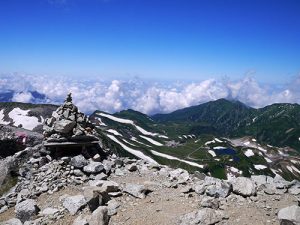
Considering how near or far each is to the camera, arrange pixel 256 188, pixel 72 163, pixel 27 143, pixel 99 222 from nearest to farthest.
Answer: pixel 99 222 → pixel 256 188 → pixel 72 163 → pixel 27 143

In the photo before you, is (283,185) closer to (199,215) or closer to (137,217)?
(199,215)

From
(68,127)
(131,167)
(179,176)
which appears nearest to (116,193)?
(179,176)

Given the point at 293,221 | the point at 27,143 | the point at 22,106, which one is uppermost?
the point at 293,221

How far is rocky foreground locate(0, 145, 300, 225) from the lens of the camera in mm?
18469

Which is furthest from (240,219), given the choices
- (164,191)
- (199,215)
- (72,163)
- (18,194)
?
(18,194)

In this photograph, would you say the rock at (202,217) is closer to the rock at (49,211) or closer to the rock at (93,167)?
the rock at (49,211)

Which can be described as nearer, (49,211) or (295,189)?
(49,211)

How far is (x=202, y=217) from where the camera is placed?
17531 millimetres

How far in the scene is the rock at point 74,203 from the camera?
19922 millimetres

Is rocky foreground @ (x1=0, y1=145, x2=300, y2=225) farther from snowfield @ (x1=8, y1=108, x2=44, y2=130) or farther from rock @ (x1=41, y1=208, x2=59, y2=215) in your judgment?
snowfield @ (x1=8, y1=108, x2=44, y2=130)

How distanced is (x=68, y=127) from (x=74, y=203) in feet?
29.0

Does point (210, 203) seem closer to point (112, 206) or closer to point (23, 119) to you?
point (112, 206)

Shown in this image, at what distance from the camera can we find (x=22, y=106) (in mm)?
155250

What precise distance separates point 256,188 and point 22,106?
147679 mm
